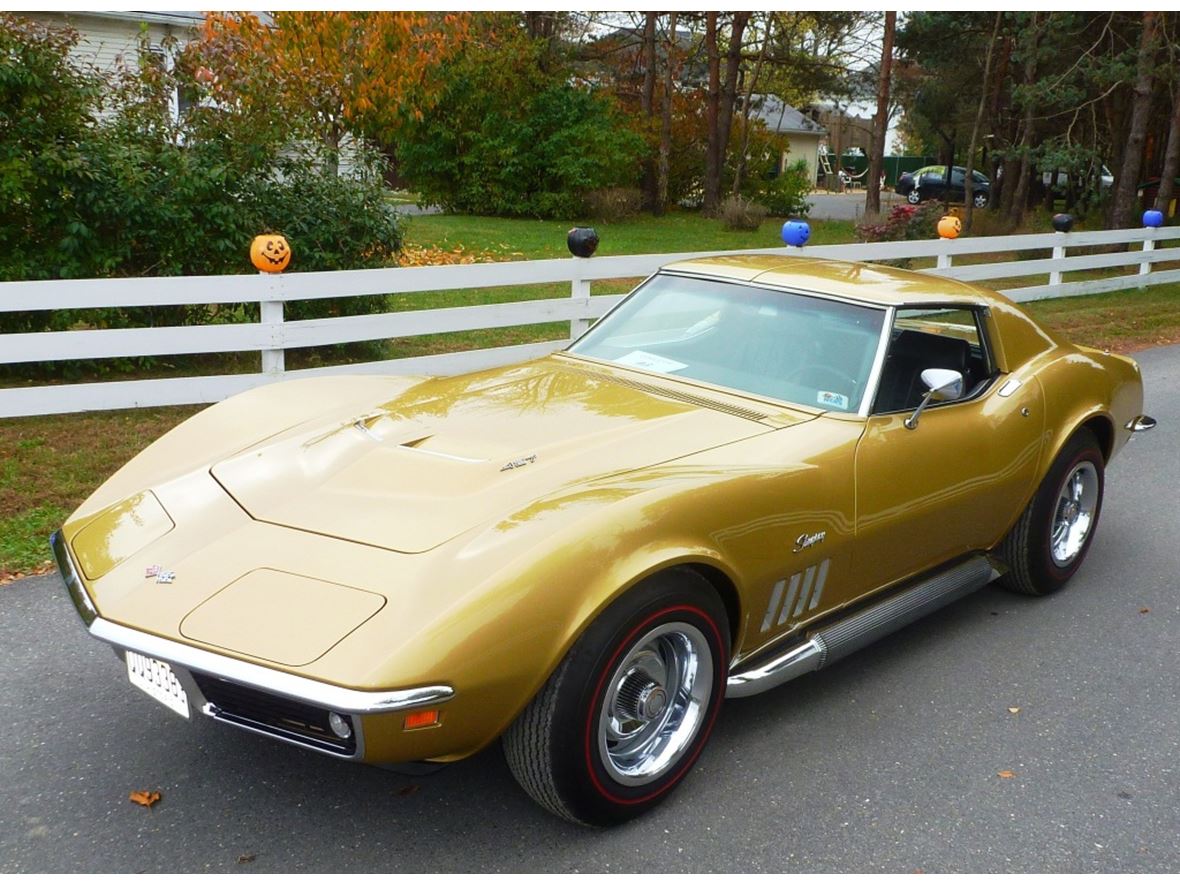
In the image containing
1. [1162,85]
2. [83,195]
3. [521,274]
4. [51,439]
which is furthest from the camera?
[1162,85]

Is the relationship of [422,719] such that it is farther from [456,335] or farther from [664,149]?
[664,149]

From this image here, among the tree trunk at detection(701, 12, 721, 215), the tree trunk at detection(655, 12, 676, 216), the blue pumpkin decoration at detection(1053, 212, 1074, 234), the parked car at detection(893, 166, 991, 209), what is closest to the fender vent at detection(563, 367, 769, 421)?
the blue pumpkin decoration at detection(1053, 212, 1074, 234)

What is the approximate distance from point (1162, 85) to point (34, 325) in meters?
23.8

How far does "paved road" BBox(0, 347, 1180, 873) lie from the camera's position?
2.99 m

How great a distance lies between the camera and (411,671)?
2576mm

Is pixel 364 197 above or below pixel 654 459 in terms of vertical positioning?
above

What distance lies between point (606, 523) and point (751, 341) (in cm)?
158

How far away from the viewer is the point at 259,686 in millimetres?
2568

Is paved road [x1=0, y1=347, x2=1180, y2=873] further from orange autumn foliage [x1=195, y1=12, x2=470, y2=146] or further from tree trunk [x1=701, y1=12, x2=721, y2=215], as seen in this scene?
tree trunk [x1=701, y1=12, x2=721, y2=215]

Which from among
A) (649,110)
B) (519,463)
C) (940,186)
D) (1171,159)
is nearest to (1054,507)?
(519,463)

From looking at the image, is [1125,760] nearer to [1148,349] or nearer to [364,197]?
[364,197]

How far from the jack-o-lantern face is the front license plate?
483 centimetres

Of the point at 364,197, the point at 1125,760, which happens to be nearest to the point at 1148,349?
the point at 364,197

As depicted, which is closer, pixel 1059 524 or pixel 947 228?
pixel 1059 524
